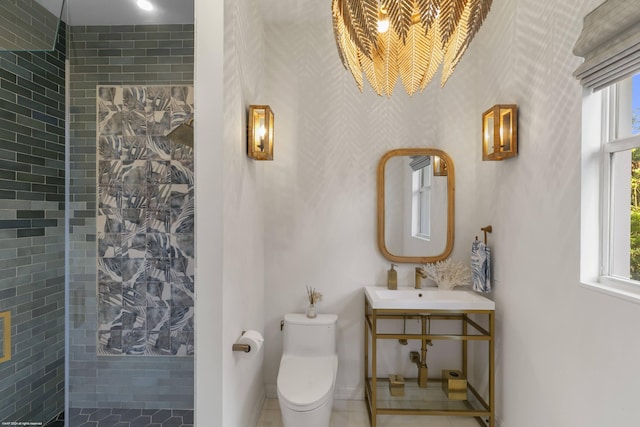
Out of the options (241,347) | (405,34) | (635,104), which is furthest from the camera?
(241,347)

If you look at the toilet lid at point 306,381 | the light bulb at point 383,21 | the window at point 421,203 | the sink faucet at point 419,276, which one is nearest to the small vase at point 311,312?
the toilet lid at point 306,381

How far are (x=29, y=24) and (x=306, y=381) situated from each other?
2.31 m

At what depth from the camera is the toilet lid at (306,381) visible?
1.89 m

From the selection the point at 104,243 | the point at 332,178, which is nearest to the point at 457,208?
the point at 332,178

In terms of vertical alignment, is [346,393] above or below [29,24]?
below

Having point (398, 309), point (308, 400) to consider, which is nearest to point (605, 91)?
point (398, 309)

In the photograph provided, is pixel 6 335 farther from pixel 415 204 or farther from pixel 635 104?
pixel 635 104

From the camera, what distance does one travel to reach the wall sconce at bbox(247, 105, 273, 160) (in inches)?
83.2

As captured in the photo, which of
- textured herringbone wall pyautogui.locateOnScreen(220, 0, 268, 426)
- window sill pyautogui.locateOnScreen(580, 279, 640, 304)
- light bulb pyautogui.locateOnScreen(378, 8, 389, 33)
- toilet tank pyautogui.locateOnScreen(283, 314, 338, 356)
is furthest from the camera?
toilet tank pyautogui.locateOnScreen(283, 314, 338, 356)

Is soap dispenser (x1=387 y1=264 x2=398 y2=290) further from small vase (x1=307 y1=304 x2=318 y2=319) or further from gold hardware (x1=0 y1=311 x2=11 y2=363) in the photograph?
gold hardware (x1=0 y1=311 x2=11 y2=363)

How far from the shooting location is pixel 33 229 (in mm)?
1555

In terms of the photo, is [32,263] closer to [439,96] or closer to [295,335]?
[295,335]

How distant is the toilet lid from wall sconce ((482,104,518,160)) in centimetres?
176

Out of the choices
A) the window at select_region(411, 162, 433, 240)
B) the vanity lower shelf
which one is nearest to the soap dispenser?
the window at select_region(411, 162, 433, 240)
